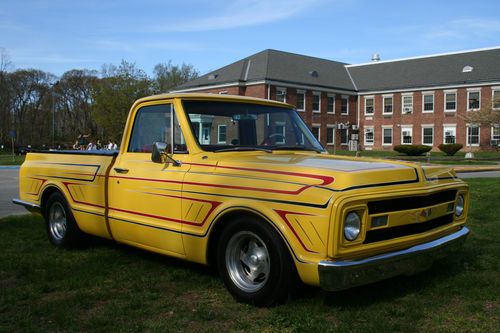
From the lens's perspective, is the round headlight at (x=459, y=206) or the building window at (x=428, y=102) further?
the building window at (x=428, y=102)

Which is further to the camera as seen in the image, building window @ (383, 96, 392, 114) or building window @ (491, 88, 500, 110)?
building window @ (383, 96, 392, 114)

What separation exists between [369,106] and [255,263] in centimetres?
5199

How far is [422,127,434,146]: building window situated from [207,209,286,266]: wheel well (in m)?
49.3

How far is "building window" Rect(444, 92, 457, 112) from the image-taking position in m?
48.5

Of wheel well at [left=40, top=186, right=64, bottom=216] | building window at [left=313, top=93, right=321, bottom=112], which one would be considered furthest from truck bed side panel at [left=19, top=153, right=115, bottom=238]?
building window at [left=313, top=93, right=321, bottom=112]

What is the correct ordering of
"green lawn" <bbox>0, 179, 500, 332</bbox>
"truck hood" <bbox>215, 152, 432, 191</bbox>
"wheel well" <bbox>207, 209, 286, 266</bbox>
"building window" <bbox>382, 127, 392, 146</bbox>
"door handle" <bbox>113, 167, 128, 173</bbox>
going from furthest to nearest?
1. "building window" <bbox>382, 127, 392, 146</bbox>
2. "door handle" <bbox>113, 167, 128, 173</bbox>
3. "wheel well" <bbox>207, 209, 286, 266</bbox>
4. "green lawn" <bbox>0, 179, 500, 332</bbox>
5. "truck hood" <bbox>215, 152, 432, 191</bbox>

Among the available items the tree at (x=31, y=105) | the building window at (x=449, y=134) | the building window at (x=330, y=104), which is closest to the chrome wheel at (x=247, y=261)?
the building window at (x=449, y=134)

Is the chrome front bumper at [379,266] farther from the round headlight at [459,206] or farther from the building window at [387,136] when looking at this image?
the building window at [387,136]

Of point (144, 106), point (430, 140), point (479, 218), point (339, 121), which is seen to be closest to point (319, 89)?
point (339, 121)

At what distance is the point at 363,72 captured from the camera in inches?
2190

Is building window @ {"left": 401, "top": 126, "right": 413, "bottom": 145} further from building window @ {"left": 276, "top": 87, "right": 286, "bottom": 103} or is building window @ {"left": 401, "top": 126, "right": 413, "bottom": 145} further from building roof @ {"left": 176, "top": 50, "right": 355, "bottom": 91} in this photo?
building window @ {"left": 276, "top": 87, "right": 286, "bottom": 103}

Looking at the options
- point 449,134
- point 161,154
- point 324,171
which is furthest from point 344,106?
point 324,171

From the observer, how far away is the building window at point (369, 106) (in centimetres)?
5366

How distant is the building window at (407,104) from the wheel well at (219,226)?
50008 mm
